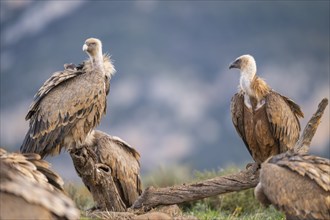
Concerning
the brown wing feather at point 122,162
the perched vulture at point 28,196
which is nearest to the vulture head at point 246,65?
the brown wing feather at point 122,162

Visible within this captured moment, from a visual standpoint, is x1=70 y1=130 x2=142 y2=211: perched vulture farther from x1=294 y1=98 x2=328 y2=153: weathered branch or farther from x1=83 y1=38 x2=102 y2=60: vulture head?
x1=294 y1=98 x2=328 y2=153: weathered branch

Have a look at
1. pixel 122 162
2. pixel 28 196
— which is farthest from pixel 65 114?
pixel 28 196

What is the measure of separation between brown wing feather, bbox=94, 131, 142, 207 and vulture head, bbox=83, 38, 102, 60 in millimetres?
1383

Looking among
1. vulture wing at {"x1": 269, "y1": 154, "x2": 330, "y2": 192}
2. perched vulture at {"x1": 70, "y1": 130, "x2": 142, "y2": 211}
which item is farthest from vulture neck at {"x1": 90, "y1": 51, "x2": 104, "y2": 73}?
vulture wing at {"x1": 269, "y1": 154, "x2": 330, "y2": 192}

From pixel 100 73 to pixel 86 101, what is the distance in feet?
1.89

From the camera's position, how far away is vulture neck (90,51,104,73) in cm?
1158

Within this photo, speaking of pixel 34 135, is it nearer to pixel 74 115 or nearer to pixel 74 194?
pixel 74 115

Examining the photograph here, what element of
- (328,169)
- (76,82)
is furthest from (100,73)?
(328,169)

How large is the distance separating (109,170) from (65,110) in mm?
1471

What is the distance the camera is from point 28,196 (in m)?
6.14

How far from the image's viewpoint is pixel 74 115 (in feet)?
36.5

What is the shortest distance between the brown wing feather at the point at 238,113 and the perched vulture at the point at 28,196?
5397 millimetres

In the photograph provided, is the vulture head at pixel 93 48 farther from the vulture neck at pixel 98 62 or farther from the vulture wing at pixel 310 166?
the vulture wing at pixel 310 166

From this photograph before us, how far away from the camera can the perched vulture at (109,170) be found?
11.2m
